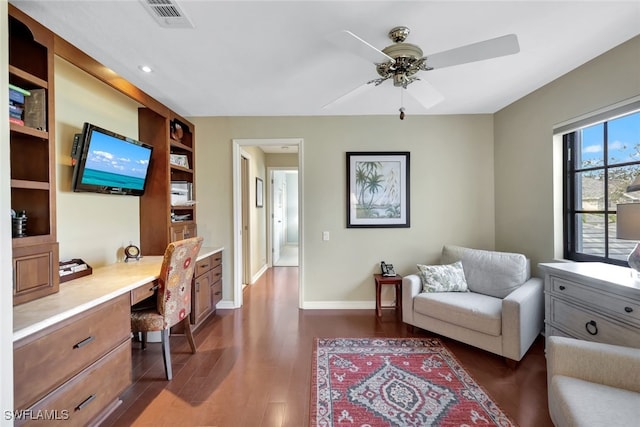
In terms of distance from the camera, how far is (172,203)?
9.93ft

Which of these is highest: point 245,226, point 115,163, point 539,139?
point 539,139

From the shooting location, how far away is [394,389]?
6.25 feet

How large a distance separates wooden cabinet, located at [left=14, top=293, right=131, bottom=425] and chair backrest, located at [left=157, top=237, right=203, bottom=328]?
0.28 m

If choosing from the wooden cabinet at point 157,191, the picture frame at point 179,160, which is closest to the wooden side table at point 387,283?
the wooden cabinet at point 157,191

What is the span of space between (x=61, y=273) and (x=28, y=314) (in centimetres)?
68

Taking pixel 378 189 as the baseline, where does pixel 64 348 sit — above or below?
below

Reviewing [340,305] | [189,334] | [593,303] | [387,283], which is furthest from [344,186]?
[593,303]

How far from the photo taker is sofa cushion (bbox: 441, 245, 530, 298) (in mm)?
2564

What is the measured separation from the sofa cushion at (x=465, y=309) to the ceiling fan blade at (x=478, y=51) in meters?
1.95

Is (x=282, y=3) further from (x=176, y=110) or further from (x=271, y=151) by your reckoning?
(x=271, y=151)

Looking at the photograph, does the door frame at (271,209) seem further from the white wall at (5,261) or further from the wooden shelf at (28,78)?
the white wall at (5,261)

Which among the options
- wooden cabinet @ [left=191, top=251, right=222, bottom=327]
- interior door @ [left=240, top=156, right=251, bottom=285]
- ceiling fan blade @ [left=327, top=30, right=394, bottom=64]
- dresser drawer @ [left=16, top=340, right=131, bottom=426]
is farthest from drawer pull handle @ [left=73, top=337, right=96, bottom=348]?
interior door @ [left=240, top=156, right=251, bottom=285]

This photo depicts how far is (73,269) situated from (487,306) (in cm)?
334

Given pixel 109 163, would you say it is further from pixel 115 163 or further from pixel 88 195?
pixel 88 195
